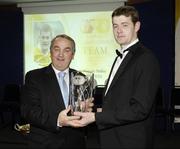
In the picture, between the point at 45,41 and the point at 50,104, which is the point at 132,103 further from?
the point at 45,41

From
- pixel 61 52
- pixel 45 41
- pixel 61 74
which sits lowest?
pixel 61 74

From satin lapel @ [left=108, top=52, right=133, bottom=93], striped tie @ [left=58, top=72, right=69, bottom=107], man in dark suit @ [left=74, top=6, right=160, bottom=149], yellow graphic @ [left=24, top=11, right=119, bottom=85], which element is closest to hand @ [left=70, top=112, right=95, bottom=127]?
man in dark suit @ [left=74, top=6, right=160, bottom=149]

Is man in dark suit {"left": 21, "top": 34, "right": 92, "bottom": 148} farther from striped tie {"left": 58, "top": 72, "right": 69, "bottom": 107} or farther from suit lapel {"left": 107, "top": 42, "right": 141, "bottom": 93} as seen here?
suit lapel {"left": 107, "top": 42, "right": 141, "bottom": 93}

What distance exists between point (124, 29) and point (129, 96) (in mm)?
361

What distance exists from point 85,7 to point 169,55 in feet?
6.69

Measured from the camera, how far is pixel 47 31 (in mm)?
7707

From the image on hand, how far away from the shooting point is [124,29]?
6.05 feet

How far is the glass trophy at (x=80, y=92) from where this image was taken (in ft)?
6.63

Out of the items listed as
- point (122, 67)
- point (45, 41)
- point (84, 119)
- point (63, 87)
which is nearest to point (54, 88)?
point (63, 87)

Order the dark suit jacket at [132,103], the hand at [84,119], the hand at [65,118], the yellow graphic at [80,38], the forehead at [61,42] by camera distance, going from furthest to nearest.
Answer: the yellow graphic at [80,38], the forehead at [61,42], the hand at [65,118], the hand at [84,119], the dark suit jacket at [132,103]

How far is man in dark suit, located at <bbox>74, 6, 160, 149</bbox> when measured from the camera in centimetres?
176

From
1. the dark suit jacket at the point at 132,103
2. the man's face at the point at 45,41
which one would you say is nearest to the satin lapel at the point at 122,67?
the dark suit jacket at the point at 132,103

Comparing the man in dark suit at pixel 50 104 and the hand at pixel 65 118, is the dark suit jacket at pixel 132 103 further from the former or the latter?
the man in dark suit at pixel 50 104

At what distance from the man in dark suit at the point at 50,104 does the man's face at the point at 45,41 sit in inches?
215
